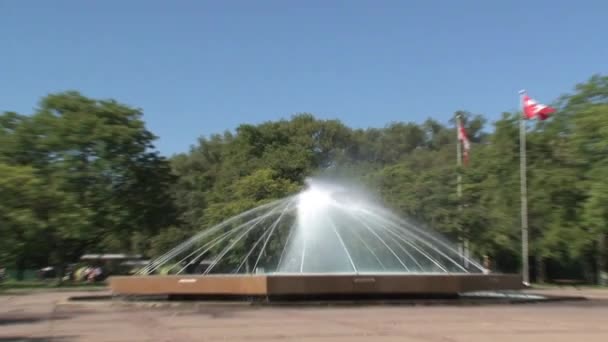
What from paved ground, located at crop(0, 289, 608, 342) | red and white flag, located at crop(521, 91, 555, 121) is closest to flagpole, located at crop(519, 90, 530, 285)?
red and white flag, located at crop(521, 91, 555, 121)

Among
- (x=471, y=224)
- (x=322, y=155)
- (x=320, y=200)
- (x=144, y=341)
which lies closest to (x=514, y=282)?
(x=320, y=200)

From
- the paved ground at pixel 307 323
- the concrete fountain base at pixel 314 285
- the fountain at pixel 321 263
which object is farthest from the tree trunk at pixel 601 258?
the concrete fountain base at pixel 314 285

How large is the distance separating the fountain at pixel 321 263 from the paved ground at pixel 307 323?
0.64 metres

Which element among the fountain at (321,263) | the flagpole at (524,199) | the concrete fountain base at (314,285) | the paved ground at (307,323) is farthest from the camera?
the flagpole at (524,199)

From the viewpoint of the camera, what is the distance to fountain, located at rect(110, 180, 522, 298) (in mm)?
18438

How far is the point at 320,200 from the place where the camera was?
1012 inches

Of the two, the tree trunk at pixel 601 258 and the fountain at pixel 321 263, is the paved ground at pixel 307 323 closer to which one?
the fountain at pixel 321 263

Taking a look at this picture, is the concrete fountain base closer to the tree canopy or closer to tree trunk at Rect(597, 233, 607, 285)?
the tree canopy

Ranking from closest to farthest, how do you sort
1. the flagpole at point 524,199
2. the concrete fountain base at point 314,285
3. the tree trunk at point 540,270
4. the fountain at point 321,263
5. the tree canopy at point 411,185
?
the concrete fountain base at point 314,285
the fountain at point 321,263
the tree canopy at point 411,185
the flagpole at point 524,199
the tree trunk at point 540,270

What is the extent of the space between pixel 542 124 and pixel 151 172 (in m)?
23.0

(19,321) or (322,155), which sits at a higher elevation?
(322,155)

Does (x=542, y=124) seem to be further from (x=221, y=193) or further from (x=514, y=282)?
(x=221, y=193)

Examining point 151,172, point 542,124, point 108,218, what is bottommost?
point 108,218

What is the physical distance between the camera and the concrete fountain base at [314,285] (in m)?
18.3
